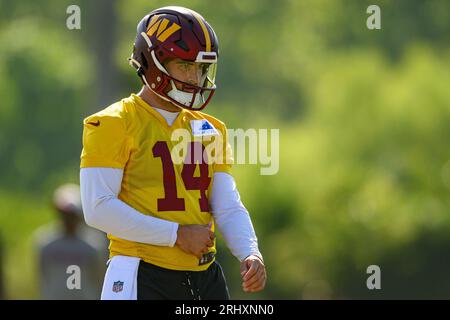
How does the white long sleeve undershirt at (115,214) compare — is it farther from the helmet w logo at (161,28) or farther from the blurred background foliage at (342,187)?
the blurred background foliage at (342,187)

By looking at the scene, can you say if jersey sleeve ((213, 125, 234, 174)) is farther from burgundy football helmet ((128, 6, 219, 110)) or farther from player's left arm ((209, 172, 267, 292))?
burgundy football helmet ((128, 6, 219, 110))

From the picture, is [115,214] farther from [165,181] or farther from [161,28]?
[161,28]

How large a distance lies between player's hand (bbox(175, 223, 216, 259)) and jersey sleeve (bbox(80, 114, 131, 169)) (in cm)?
43

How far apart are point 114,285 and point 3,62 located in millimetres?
22417

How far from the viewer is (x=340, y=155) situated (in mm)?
16766

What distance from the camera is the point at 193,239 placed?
5.10 metres

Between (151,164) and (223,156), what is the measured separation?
1.69ft

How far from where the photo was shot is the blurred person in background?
9.70 metres

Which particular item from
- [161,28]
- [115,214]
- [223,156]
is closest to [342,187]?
[223,156]

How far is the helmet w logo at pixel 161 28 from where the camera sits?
5.32 metres

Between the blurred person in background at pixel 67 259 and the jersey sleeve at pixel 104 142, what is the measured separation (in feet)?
15.3

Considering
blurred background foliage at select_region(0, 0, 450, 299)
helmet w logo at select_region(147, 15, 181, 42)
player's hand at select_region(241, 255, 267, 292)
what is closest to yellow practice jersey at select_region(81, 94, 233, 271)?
player's hand at select_region(241, 255, 267, 292)

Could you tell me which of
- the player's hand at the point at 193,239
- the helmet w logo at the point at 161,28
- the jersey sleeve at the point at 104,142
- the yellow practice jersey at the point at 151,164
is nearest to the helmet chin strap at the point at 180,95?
the yellow practice jersey at the point at 151,164

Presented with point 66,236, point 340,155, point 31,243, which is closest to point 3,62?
point 31,243
